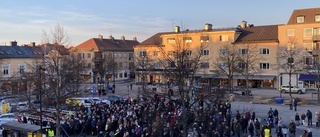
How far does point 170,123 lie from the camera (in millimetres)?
19047

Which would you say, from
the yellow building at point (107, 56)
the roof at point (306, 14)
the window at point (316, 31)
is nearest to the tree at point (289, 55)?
the window at point (316, 31)

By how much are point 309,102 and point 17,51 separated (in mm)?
44991

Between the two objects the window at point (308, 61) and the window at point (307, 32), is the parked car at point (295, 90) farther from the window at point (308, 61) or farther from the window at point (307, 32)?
the window at point (307, 32)

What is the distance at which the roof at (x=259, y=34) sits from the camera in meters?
54.0

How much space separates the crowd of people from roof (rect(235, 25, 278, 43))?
2906cm

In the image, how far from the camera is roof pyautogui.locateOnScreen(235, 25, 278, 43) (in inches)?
2125

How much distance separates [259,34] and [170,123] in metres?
40.6


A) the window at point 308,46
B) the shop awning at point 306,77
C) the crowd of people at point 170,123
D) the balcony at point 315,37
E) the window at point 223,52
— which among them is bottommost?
the crowd of people at point 170,123

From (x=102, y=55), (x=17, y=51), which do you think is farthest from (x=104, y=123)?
(x=102, y=55)

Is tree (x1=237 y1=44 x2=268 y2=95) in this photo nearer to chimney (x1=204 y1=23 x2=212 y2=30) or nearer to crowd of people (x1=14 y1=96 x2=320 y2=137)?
chimney (x1=204 y1=23 x2=212 y2=30)

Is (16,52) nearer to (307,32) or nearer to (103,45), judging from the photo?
(103,45)

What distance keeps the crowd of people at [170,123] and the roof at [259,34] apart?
95.3 feet

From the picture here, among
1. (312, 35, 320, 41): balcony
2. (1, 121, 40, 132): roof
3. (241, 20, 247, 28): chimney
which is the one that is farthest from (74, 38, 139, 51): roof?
(1, 121, 40, 132): roof

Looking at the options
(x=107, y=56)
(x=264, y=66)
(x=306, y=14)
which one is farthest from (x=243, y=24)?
(x=107, y=56)
